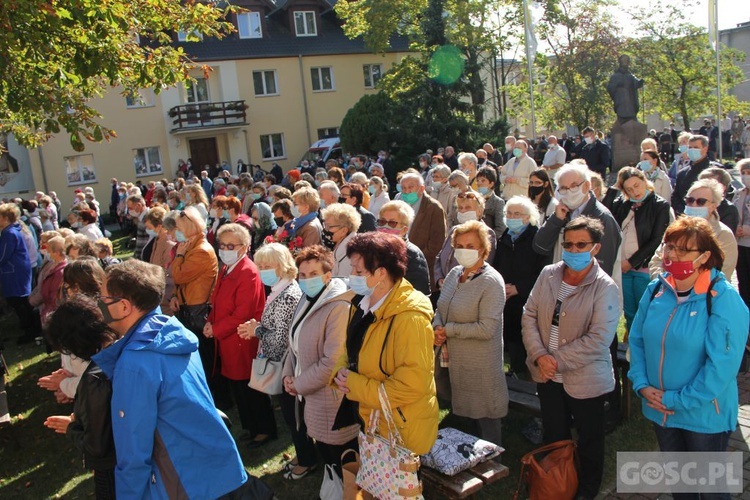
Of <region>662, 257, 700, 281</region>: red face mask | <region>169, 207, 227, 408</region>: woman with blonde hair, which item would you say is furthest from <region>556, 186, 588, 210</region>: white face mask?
<region>169, 207, 227, 408</region>: woman with blonde hair

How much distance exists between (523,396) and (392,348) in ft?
7.13

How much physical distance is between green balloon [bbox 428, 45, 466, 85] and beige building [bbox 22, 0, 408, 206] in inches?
382

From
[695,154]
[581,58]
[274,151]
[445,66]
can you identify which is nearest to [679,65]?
[581,58]

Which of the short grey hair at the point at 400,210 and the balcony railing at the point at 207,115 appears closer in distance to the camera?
the short grey hair at the point at 400,210

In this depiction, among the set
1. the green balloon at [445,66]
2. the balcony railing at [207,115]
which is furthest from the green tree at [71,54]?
the balcony railing at [207,115]

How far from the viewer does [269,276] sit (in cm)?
533

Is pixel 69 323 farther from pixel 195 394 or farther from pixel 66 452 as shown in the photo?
pixel 66 452

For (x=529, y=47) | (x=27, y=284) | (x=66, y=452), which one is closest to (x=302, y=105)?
(x=529, y=47)

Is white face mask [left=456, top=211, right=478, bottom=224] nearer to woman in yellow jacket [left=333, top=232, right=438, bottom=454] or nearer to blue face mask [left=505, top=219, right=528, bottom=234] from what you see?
blue face mask [left=505, top=219, right=528, bottom=234]

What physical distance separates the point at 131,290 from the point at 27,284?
7983mm

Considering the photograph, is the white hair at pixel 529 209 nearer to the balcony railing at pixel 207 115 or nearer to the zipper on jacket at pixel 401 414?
the zipper on jacket at pixel 401 414

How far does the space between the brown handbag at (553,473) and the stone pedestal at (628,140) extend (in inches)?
515
